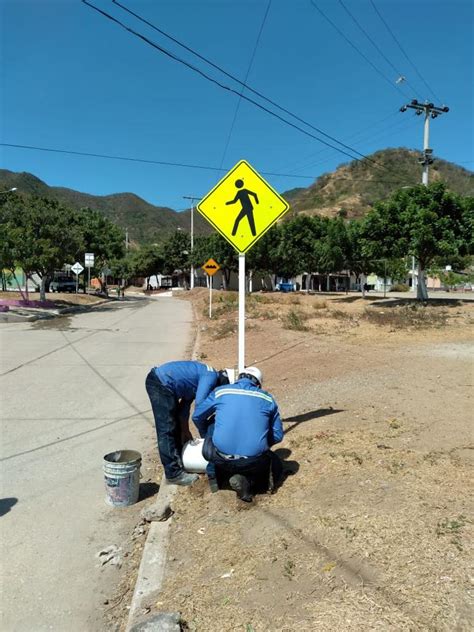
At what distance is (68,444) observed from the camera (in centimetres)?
662

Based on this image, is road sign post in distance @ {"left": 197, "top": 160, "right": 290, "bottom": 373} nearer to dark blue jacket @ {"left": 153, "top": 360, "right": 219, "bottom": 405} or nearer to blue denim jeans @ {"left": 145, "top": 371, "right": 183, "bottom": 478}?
dark blue jacket @ {"left": 153, "top": 360, "right": 219, "bottom": 405}

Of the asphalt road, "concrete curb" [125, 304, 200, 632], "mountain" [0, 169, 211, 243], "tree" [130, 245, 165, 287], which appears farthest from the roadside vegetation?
"mountain" [0, 169, 211, 243]

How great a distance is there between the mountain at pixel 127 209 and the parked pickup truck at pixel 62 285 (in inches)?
3863

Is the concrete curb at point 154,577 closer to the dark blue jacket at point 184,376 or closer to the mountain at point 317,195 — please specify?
the dark blue jacket at point 184,376

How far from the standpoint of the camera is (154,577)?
138 inches

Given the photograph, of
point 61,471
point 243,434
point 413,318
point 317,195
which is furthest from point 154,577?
point 317,195

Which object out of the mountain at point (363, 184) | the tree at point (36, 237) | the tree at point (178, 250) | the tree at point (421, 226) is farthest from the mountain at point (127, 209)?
the tree at point (421, 226)

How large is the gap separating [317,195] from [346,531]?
514ft

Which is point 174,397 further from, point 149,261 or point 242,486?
point 149,261

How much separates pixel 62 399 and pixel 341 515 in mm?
6312

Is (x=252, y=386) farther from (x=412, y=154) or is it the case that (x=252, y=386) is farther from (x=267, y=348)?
(x=412, y=154)

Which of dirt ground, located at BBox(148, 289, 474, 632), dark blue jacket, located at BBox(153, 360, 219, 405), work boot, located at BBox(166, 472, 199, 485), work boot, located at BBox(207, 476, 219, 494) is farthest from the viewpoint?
work boot, located at BBox(166, 472, 199, 485)

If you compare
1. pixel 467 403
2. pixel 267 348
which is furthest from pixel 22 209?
pixel 467 403

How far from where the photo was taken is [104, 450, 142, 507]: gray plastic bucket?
15.6 feet
